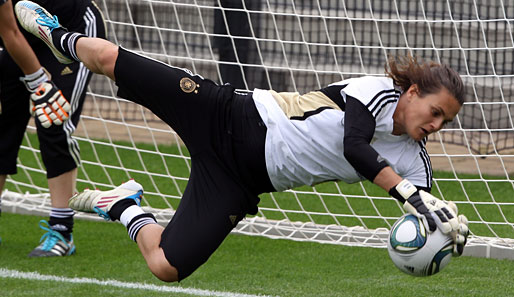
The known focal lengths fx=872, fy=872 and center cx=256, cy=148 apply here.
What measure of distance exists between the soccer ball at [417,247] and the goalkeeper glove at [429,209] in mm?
44

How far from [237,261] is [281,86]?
14.5 ft

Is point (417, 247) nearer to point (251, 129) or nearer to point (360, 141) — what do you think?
point (360, 141)

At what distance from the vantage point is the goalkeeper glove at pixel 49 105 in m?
4.97

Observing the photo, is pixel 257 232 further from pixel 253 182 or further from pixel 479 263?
pixel 253 182

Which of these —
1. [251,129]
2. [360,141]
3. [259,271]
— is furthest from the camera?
[259,271]

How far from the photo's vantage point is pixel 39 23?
179 inches

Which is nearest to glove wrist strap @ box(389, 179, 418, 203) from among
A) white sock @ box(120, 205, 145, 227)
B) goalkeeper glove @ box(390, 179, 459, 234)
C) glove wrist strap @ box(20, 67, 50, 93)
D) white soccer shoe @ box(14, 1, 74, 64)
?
goalkeeper glove @ box(390, 179, 459, 234)

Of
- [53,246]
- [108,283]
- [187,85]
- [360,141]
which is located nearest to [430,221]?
[360,141]

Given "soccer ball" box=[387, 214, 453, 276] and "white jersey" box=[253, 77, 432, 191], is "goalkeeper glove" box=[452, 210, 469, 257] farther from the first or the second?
"white jersey" box=[253, 77, 432, 191]

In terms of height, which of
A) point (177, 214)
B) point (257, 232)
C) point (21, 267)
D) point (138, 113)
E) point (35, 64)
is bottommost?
point (138, 113)


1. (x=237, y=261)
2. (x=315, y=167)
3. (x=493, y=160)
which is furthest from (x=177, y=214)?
(x=493, y=160)

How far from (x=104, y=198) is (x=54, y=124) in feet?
3.44

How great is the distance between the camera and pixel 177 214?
435 cm

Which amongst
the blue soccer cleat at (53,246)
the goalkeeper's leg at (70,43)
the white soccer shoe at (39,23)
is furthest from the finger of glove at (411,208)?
the blue soccer cleat at (53,246)
